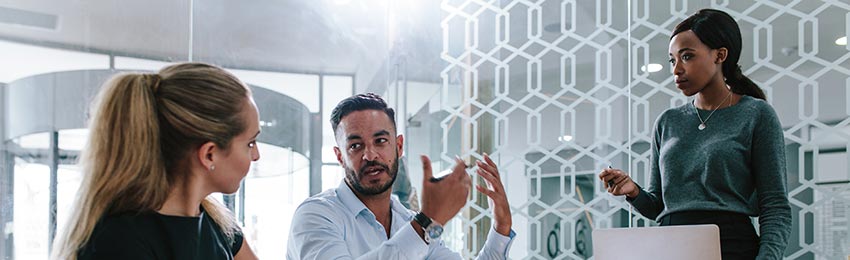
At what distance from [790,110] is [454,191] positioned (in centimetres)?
165

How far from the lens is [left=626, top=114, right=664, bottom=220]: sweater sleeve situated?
7.47ft

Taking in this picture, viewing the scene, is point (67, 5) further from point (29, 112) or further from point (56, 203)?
point (56, 203)

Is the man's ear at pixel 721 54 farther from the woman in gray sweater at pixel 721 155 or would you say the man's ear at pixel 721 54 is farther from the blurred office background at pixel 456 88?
the blurred office background at pixel 456 88

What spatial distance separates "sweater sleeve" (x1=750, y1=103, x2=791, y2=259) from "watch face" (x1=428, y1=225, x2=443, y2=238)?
799 millimetres

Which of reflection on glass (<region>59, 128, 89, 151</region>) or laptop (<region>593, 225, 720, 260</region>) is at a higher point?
reflection on glass (<region>59, 128, 89, 151</region>)

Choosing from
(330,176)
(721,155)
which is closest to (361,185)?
(721,155)

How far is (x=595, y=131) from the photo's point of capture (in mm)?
3375

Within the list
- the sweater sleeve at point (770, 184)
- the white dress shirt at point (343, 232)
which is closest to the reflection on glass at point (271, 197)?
the white dress shirt at point (343, 232)

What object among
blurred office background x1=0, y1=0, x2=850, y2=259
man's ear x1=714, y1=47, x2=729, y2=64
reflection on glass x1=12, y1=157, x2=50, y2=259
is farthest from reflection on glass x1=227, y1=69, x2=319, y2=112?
man's ear x1=714, y1=47, x2=729, y2=64

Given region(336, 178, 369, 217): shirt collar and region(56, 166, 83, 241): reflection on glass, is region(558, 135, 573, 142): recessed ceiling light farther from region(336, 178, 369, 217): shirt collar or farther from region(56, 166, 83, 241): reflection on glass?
region(56, 166, 83, 241): reflection on glass

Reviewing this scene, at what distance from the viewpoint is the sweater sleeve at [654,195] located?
Result: 228 cm

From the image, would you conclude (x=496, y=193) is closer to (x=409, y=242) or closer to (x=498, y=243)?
(x=498, y=243)

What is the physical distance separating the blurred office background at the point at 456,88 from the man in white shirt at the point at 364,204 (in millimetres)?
996

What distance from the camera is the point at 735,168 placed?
206cm
